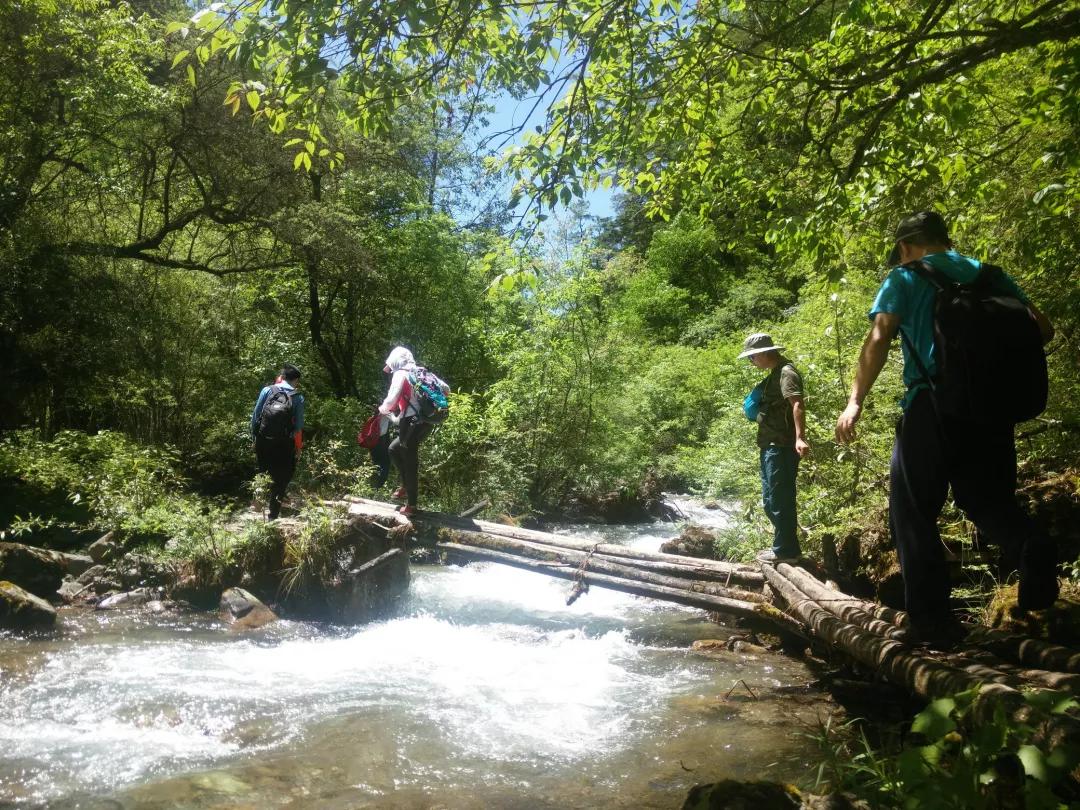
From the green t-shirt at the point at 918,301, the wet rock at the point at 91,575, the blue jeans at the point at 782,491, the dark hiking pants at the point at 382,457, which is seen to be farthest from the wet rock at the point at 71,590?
the green t-shirt at the point at 918,301

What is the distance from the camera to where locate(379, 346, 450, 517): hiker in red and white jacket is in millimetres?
8398

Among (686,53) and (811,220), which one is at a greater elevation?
(686,53)

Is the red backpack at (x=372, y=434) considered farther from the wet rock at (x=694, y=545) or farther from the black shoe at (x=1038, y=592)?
the black shoe at (x=1038, y=592)

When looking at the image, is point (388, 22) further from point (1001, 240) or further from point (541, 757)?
point (1001, 240)

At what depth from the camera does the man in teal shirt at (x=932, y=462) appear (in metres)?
3.24

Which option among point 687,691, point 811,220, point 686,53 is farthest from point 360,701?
point 686,53

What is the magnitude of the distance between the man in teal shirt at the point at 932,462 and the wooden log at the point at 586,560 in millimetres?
2966

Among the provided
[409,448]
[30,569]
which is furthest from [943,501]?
[30,569]

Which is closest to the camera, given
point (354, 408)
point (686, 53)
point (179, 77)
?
point (686, 53)

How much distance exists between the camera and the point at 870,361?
349 centimetres

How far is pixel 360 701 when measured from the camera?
546 centimetres

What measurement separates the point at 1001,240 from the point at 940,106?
1.87 m

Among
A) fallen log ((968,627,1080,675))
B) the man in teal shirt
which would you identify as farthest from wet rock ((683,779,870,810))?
the man in teal shirt

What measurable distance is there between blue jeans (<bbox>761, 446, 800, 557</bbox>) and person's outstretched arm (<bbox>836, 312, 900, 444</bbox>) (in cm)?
264
